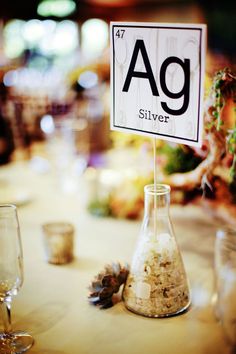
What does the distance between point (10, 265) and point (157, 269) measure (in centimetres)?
30

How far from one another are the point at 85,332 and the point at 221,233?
364mm

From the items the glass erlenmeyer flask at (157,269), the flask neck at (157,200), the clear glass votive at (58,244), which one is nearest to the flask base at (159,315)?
the glass erlenmeyer flask at (157,269)

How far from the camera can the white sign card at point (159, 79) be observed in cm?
95

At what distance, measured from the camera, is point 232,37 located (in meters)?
8.52

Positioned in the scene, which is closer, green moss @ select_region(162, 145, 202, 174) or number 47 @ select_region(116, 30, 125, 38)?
number 47 @ select_region(116, 30, 125, 38)

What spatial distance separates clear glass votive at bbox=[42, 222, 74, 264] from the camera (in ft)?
4.66

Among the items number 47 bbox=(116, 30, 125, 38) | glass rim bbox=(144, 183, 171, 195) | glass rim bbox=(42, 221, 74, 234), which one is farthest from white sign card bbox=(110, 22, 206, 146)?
glass rim bbox=(42, 221, 74, 234)

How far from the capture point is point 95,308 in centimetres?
116

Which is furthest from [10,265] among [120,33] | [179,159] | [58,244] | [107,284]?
[179,159]

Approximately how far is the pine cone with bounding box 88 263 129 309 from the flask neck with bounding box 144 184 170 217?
0.16 m

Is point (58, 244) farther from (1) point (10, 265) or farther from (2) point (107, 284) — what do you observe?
(1) point (10, 265)

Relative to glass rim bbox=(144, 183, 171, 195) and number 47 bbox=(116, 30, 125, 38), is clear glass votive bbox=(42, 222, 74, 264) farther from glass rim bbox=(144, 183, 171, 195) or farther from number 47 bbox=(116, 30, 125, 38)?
number 47 bbox=(116, 30, 125, 38)

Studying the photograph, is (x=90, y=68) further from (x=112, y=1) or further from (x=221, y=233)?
Result: (x=221, y=233)

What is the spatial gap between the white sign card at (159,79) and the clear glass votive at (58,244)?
16.7 inches
